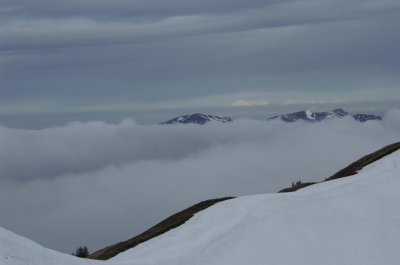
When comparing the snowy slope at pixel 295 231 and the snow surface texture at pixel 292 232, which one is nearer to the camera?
the snow surface texture at pixel 292 232

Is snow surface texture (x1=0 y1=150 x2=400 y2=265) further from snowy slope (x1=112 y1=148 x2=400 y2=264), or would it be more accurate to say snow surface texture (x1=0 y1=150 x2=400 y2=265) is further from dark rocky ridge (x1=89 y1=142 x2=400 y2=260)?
dark rocky ridge (x1=89 y1=142 x2=400 y2=260)

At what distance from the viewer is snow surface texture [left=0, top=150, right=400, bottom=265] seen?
34.5 metres

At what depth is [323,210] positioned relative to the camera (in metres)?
44.7

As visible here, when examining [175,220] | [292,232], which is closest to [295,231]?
[292,232]

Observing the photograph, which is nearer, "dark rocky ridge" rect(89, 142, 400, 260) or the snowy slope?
the snowy slope

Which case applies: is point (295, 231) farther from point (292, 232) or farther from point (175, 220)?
point (175, 220)

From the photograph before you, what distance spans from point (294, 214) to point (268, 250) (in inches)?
310

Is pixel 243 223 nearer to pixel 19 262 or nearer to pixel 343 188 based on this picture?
pixel 343 188

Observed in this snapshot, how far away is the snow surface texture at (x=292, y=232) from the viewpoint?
34.5 meters

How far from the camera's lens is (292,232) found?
3988 centimetres

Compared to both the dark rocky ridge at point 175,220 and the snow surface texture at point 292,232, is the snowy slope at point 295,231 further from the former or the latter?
the dark rocky ridge at point 175,220

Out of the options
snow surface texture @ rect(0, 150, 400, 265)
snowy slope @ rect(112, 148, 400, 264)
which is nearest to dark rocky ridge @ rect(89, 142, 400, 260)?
snowy slope @ rect(112, 148, 400, 264)

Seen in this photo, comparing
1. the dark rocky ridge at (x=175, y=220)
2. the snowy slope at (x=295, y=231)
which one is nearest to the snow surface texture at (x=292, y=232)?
the snowy slope at (x=295, y=231)

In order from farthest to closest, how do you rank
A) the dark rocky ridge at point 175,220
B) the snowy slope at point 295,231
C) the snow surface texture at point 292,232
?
the dark rocky ridge at point 175,220 < the snowy slope at point 295,231 < the snow surface texture at point 292,232
